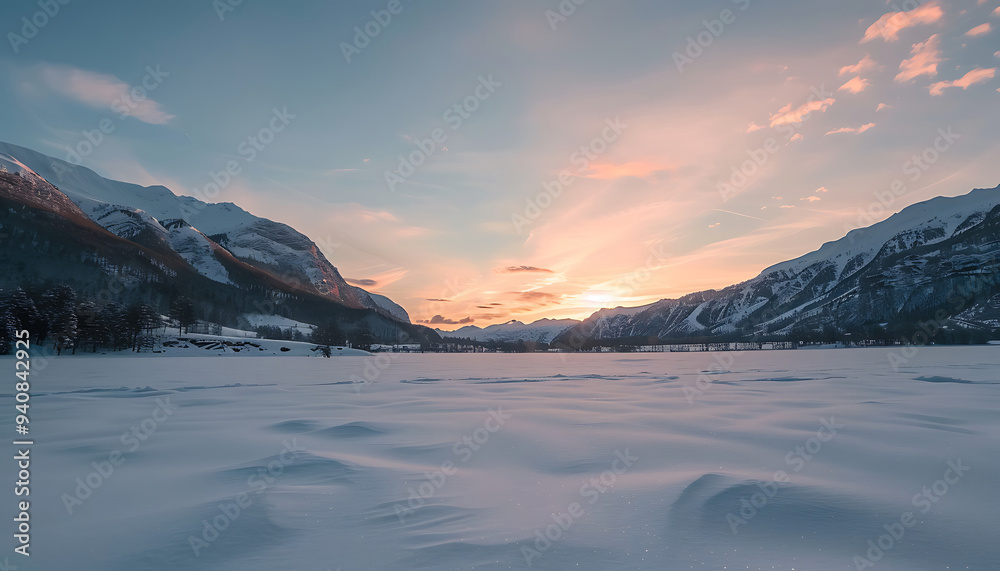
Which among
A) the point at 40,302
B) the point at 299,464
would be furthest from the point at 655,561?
the point at 40,302

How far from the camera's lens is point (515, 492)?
7.59 meters

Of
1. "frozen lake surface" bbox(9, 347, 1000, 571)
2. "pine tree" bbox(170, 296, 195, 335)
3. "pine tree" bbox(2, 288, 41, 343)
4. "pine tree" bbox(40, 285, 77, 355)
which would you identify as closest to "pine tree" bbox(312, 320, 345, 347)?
"pine tree" bbox(170, 296, 195, 335)

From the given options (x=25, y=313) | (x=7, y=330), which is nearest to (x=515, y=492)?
(x=7, y=330)

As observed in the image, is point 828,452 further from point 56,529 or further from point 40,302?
point 40,302

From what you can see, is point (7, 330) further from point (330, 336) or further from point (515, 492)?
point (515, 492)

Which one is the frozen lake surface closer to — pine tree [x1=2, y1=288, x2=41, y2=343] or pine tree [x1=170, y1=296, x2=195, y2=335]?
pine tree [x1=2, y1=288, x2=41, y2=343]

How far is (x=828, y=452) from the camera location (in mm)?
9938

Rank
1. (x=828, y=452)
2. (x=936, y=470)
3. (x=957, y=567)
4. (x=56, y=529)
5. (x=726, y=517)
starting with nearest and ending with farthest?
(x=957, y=567), (x=56, y=529), (x=726, y=517), (x=936, y=470), (x=828, y=452)

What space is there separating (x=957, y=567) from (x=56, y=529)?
10703 mm

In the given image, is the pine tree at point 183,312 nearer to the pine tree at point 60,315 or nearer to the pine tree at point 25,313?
the pine tree at point 60,315

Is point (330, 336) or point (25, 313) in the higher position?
point (25, 313)

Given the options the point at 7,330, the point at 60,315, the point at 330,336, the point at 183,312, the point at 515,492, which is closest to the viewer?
the point at 515,492

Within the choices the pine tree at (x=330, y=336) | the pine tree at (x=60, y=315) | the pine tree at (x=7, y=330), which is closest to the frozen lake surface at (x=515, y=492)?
the pine tree at (x=7, y=330)

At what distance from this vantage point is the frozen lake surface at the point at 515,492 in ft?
17.3
